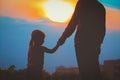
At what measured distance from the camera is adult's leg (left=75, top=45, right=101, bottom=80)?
2594 mm

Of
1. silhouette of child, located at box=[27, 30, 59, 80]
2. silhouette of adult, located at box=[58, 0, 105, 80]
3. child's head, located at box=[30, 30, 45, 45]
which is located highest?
silhouette of adult, located at box=[58, 0, 105, 80]

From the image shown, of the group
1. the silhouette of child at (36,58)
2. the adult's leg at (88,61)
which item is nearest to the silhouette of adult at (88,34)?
the adult's leg at (88,61)

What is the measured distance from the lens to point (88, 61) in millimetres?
2619

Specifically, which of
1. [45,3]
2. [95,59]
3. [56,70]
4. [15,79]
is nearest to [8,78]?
[15,79]

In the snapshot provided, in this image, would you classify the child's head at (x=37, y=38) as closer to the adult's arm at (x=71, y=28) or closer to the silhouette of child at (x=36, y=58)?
the silhouette of child at (x=36, y=58)

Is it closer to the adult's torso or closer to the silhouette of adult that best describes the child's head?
the silhouette of adult

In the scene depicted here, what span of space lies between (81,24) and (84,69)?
42 cm

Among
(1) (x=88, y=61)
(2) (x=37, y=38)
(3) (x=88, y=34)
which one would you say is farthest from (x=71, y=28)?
(2) (x=37, y=38)

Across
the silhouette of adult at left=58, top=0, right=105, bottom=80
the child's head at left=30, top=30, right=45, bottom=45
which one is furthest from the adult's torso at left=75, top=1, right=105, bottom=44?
the child's head at left=30, top=30, right=45, bottom=45

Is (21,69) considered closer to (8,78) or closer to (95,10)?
(8,78)

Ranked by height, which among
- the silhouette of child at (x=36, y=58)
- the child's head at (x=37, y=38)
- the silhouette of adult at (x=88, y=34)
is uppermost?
the silhouette of adult at (x=88, y=34)

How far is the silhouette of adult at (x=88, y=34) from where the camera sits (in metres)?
2.60

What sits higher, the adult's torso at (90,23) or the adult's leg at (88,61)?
the adult's torso at (90,23)

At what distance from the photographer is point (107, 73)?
11.7 feet
